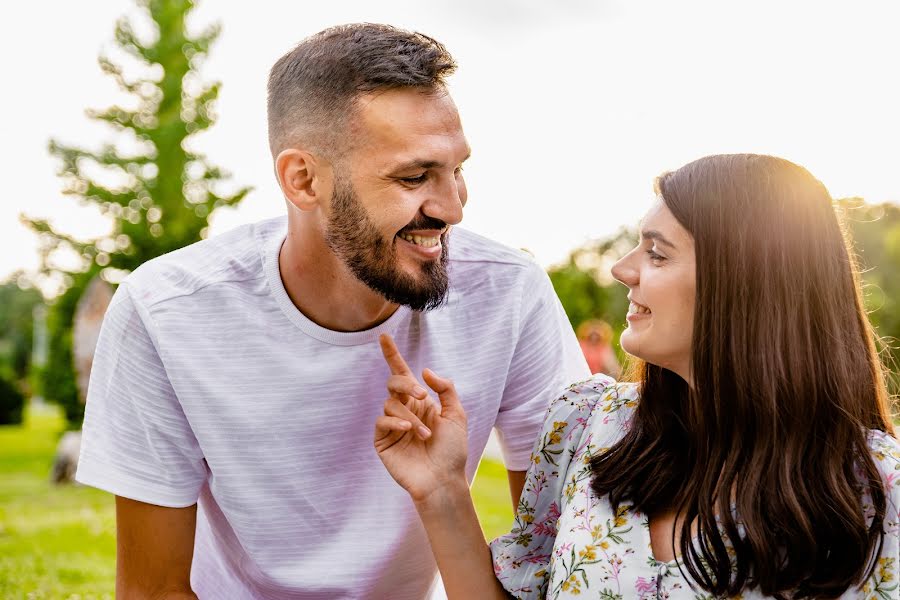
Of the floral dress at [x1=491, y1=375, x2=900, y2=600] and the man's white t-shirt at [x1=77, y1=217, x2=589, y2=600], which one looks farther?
the man's white t-shirt at [x1=77, y1=217, x2=589, y2=600]

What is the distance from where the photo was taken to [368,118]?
7.60ft

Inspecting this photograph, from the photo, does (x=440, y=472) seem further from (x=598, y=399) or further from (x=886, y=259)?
(x=886, y=259)

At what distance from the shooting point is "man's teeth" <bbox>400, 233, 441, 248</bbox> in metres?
2.36

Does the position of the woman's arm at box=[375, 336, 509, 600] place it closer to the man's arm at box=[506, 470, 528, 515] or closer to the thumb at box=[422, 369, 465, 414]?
the thumb at box=[422, 369, 465, 414]

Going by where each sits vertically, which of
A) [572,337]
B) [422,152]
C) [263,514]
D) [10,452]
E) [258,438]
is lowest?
[10,452]

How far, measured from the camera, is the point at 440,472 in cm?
223

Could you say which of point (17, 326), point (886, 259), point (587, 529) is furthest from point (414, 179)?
point (17, 326)

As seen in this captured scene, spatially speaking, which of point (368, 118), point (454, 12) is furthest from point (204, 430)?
point (454, 12)

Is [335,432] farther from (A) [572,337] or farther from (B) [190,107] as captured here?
(B) [190,107]

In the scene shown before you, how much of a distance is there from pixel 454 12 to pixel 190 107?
7790 millimetres

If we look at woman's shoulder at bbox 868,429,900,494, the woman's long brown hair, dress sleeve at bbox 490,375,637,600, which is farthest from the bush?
woman's shoulder at bbox 868,429,900,494

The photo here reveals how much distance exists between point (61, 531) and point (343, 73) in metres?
5.87

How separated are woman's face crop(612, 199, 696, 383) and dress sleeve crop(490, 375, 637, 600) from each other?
268 millimetres

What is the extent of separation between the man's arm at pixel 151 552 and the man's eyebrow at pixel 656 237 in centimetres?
141
